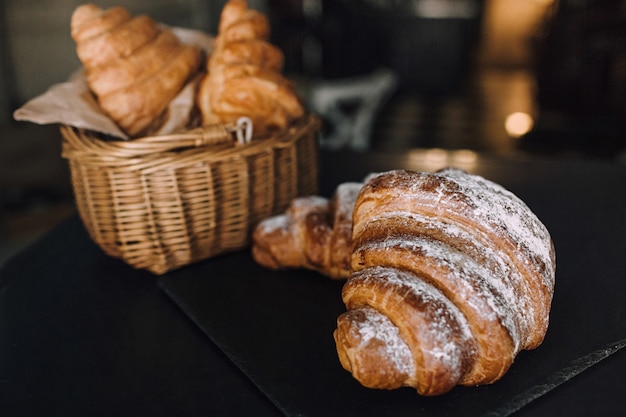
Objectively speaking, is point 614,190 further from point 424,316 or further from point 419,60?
Result: point 419,60

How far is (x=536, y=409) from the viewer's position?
2.05 feet

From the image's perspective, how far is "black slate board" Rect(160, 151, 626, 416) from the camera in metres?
0.64

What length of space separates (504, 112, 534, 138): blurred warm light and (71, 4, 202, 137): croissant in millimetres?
Answer: 3198

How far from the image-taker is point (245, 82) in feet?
3.17

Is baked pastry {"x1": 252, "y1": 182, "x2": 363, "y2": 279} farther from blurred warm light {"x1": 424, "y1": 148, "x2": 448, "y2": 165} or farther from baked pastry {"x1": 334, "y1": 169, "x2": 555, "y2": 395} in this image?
blurred warm light {"x1": 424, "y1": 148, "x2": 448, "y2": 165}

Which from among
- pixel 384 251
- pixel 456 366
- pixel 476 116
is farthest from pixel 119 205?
pixel 476 116

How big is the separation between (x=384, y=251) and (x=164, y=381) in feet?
1.01

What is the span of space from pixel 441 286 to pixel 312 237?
0.30 metres

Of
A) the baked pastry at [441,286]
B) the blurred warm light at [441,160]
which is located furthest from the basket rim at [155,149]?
the blurred warm light at [441,160]

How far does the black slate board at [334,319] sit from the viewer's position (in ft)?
2.09

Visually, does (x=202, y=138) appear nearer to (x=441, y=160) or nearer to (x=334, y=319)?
(x=334, y=319)

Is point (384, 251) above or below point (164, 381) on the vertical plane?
above

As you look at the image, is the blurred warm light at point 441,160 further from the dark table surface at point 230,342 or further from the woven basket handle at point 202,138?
the woven basket handle at point 202,138

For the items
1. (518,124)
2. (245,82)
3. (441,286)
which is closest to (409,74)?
(518,124)
